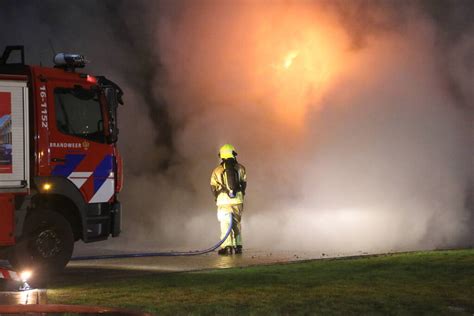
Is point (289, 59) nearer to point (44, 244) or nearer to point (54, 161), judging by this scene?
point (54, 161)

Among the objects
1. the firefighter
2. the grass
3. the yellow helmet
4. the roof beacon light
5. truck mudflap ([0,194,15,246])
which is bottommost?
the grass

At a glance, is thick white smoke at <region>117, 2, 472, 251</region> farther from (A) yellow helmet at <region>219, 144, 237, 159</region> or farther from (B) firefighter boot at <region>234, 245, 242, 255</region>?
(A) yellow helmet at <region>219, 144, 237, 159</region>

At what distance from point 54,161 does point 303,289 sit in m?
3.68

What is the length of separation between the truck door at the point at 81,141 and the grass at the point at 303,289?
1478mm

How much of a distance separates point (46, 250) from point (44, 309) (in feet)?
13.2

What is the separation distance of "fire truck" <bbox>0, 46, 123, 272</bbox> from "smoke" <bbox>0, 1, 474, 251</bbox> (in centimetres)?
721

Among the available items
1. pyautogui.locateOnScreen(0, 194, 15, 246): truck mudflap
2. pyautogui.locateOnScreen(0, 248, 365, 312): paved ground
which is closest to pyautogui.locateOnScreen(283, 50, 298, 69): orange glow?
pyautogui.locateOnScreen(0, 248, 365, 312): paved ground

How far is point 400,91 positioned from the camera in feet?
63.3

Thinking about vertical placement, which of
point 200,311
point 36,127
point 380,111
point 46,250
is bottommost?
point 200,311

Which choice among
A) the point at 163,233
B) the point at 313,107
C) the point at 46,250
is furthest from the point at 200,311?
the point at 313,107

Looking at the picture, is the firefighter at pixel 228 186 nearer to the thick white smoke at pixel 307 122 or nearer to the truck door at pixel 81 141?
the truck door at pixel 81 141

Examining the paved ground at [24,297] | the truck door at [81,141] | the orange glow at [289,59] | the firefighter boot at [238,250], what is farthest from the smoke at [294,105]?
the paved ground at [24,297]

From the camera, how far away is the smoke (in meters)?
18.9

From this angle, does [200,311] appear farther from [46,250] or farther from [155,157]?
[155,157]
